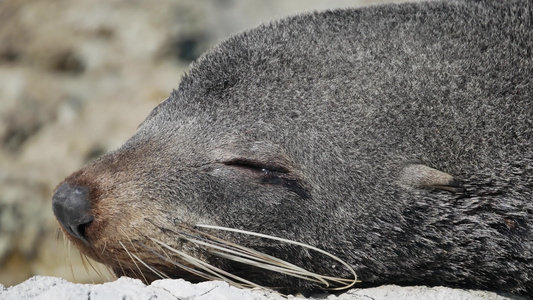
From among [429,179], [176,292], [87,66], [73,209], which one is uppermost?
[87,66]

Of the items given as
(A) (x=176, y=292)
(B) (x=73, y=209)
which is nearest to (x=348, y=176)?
(A) (x=176, y=292)

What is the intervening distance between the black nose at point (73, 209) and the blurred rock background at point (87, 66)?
435 cm

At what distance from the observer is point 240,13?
9117 mm

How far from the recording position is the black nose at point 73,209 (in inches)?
139

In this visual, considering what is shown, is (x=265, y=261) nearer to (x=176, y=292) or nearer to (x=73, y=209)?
(x=176, y=292)

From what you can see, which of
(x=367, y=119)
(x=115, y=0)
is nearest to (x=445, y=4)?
(x=367, y=119)

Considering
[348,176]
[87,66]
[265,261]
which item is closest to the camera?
[265,261]

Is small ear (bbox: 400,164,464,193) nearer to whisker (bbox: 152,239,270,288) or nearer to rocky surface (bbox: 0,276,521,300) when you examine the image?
rocky surface (bbox: 0,276,521,300)

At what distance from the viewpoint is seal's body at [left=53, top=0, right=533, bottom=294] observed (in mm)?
3455

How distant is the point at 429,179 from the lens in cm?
344

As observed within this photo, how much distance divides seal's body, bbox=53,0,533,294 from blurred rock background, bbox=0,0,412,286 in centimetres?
452

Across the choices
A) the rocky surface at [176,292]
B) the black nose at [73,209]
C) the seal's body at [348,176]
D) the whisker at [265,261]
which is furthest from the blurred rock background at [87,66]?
the rocky surface at [176,292]

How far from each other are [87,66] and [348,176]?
6215 mm

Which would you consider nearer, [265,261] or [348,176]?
[265,261]
